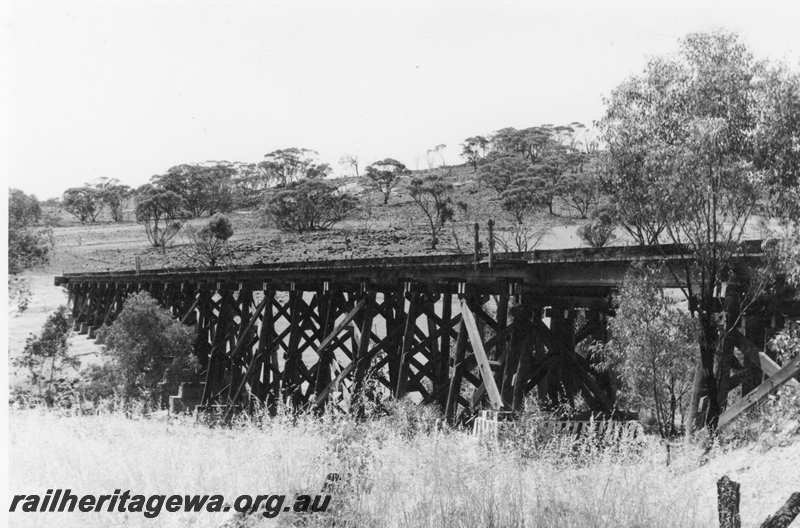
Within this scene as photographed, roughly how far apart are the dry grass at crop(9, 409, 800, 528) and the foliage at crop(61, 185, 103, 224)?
89.2 meters

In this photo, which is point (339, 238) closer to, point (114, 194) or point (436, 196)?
point (436, 196)

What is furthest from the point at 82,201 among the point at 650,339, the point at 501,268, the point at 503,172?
the point at 650,339

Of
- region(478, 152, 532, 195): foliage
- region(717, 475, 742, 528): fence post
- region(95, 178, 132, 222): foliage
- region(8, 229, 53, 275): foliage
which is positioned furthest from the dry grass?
region(95, 178, 132, 222): foliage

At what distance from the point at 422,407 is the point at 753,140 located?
646 cm

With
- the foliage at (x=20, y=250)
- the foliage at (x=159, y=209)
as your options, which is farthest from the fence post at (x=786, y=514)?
the foliage at (x=159, y=209)

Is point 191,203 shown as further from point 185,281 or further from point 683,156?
point 683,156

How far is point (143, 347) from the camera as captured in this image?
19.7m

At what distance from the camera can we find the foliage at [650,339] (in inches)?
420

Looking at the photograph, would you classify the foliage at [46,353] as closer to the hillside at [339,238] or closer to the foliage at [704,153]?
the foliage at [704,153]

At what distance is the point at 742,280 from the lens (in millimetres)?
10281

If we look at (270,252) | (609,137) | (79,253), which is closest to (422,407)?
(609,137)

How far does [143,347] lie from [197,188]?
2667 inches

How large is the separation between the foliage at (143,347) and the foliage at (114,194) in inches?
3039

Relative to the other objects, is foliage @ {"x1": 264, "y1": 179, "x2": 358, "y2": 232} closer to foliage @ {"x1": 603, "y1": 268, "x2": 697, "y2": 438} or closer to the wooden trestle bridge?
the wooden trestle bridge
